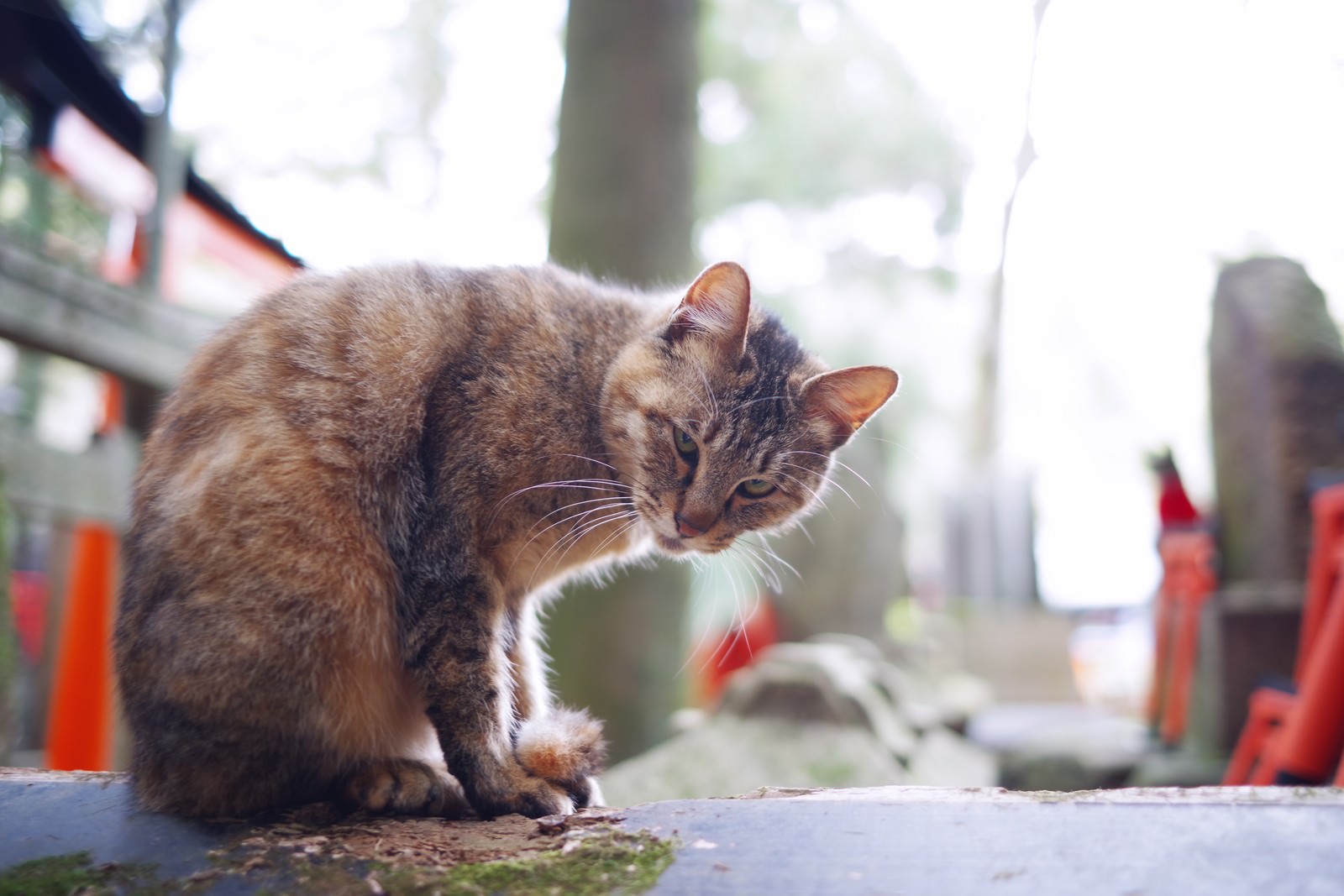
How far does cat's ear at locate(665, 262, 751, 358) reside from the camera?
2262 mm

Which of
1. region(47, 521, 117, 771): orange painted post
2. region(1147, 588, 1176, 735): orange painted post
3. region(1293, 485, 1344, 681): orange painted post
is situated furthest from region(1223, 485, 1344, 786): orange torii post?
region(47, 521, 117, 771): orange painted post

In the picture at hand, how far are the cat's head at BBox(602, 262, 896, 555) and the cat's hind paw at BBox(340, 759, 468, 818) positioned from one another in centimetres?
75

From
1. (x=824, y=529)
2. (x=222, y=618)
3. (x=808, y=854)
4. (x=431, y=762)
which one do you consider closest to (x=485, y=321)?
(x=222, y=618)

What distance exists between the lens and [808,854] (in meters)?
1.53

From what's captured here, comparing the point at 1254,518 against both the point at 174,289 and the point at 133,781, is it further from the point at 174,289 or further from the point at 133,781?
the point at 174,289

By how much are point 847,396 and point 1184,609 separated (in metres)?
3.56

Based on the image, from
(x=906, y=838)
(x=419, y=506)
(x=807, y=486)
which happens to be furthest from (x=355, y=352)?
(x=906, y=838)

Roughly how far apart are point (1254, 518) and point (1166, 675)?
1.28 metres

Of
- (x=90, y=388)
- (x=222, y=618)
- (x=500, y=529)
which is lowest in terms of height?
(x=222, y=618)

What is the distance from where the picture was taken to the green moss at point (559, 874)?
1.46m

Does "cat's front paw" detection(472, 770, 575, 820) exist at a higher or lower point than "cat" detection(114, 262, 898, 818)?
lower

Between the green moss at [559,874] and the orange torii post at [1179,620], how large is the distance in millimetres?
3858

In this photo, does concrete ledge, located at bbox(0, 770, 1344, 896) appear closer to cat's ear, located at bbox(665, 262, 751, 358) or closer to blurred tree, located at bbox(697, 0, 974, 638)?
cat's ear, located at bbox(665, 262, 751, 358)

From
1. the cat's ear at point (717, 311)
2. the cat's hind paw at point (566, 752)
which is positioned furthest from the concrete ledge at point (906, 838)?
the cat's ear at point (717, 311)
